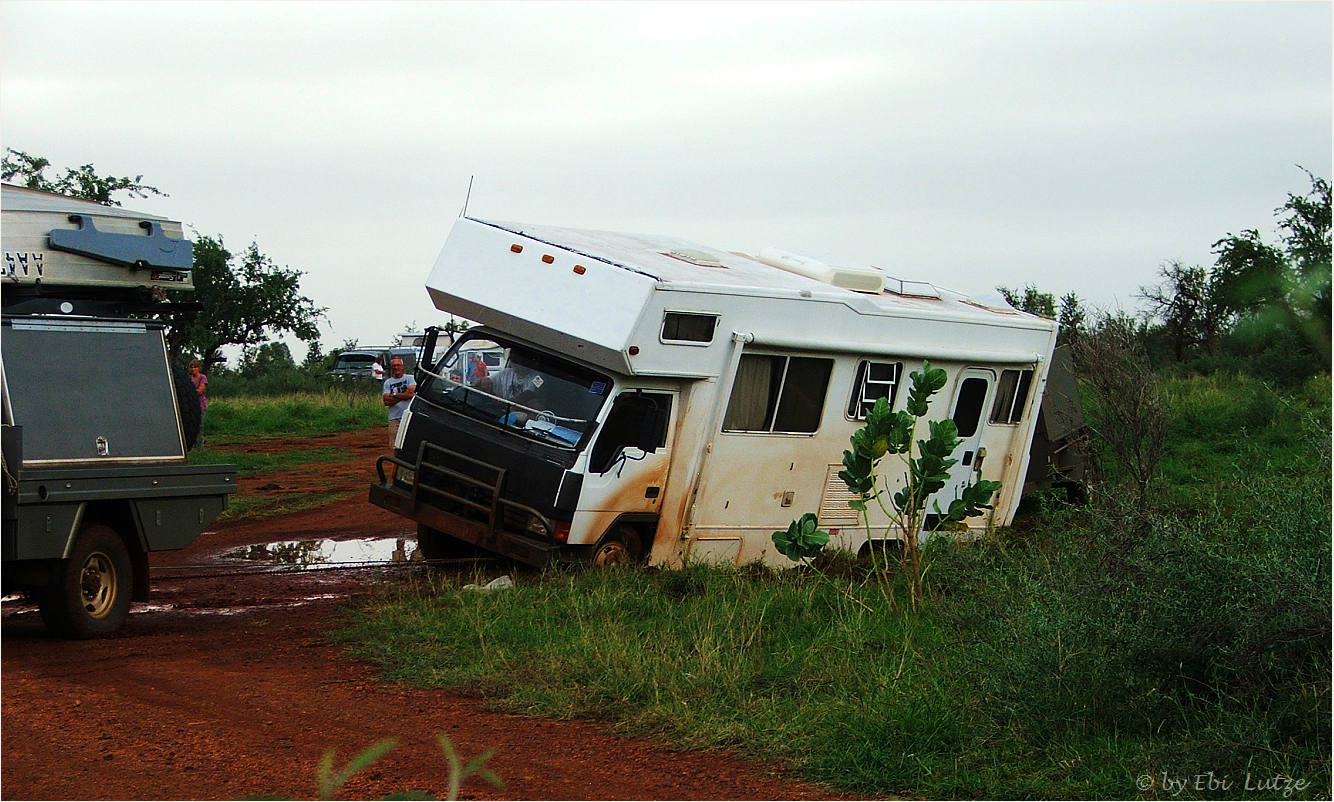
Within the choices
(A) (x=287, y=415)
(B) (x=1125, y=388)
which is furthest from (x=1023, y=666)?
(A) (x=287, y=415)

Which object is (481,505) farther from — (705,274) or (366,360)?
(366,360)

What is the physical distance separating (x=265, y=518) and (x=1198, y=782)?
11.8 meters

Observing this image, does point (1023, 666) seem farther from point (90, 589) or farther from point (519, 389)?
point (90, 589)

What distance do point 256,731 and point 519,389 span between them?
4.86m

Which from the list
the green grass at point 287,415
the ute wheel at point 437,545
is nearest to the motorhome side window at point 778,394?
the ute wheel at point 437,545

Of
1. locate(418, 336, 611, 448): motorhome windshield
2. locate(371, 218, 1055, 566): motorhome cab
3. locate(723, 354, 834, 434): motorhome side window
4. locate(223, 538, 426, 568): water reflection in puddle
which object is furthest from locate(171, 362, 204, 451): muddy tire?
locate(723, 354, 834, 434): motorhome side window

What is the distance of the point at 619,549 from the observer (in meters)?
10.6

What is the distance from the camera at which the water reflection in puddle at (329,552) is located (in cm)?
1220

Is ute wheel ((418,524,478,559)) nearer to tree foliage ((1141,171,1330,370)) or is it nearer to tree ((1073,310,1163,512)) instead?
tree ((1073,310,1163,512))

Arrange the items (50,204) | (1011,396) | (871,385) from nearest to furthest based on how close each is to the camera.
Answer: (50,204) → (871,385) → (1011,396)

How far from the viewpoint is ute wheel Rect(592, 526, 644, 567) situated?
10.4 m

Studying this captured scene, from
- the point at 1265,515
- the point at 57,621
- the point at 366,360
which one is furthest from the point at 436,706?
the point at 366,360

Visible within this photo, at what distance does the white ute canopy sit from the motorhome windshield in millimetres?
247

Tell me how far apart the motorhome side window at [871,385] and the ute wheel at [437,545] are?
11.9 feet
